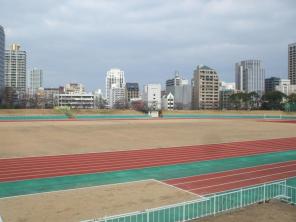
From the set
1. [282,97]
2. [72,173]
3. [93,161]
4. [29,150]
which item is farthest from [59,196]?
[282,97]

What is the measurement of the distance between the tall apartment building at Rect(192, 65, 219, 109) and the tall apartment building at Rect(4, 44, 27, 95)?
85.4 m

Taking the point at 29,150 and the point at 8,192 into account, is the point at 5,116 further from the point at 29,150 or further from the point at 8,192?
the point at 8,192

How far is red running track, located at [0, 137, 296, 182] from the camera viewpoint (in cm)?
1661

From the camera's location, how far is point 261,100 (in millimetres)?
120625

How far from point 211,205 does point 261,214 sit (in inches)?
85.3

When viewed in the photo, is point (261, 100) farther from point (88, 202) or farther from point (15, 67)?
point (15, 67)

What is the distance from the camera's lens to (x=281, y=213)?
9.30 metres

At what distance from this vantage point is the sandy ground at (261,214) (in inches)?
345

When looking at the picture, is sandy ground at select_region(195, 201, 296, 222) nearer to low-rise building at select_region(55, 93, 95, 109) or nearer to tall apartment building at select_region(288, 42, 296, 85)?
low-rise building at select_region(55, 93, 95, 109)

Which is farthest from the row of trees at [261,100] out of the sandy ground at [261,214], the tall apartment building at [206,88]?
the sandy ground at [261,214]

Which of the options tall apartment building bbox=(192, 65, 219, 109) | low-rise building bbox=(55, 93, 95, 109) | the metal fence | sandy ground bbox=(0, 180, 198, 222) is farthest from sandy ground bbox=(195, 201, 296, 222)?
tall apartment building bbox=(192, 65, 219, 109)

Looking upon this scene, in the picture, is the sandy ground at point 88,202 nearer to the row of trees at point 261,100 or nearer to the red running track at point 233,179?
the red running track at point 233,179

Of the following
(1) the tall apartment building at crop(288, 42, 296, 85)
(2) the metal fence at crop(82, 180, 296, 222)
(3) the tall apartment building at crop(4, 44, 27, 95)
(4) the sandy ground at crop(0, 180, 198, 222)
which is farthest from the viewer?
(1) the tall apartment building at crop(288, 42, 296, 85)

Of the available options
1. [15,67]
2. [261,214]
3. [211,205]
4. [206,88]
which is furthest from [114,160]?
[15,67]
